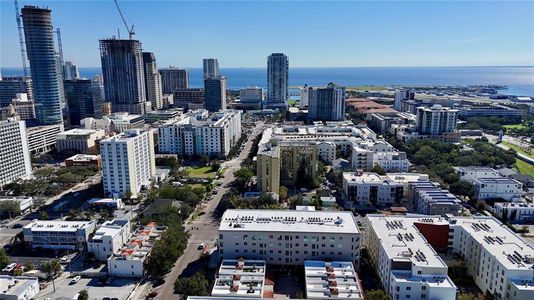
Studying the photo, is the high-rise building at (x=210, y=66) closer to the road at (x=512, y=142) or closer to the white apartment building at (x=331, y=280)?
the road at (x=512, y=142)

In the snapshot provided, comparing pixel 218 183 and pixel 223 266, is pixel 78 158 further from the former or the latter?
pixel 223 266

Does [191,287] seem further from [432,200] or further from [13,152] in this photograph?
[13,152]

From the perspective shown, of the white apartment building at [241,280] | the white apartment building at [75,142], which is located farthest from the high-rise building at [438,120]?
the white apartment building at [75,142]

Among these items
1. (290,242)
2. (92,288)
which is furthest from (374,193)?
(92,288)

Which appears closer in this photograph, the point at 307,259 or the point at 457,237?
the point at 307,259

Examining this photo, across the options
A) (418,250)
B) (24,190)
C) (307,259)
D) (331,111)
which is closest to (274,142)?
(307,259)
